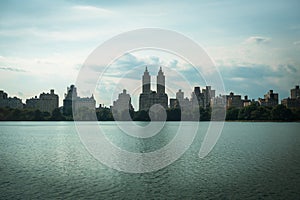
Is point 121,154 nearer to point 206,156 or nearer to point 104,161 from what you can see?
point 104,161

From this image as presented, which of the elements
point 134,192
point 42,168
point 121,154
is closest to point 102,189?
point 134,192

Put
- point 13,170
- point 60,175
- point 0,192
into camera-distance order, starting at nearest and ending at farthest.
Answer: point 0,192, point 60,175, point 13,170

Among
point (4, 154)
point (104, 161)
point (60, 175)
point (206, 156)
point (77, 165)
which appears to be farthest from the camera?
point (4, 154)

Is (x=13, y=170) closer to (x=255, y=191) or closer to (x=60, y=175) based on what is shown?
(x=60, y=175)

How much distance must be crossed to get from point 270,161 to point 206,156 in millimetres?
7594

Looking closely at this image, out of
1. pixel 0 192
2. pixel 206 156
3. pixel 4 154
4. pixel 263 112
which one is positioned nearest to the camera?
pixel 0 192

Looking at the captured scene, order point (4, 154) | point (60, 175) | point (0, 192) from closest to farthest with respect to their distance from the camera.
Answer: point (0, 192) → point (60, 175) → point (4, 154)

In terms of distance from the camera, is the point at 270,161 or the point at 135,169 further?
the point at 270,161

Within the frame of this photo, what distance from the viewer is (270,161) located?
124 ft

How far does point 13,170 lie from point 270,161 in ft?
83.8

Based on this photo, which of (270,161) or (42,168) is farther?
(270,161)

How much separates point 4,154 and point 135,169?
67.2ft

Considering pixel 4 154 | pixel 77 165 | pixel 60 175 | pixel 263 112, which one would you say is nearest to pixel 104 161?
pixel 77 165

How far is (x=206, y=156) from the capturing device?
139 ft
